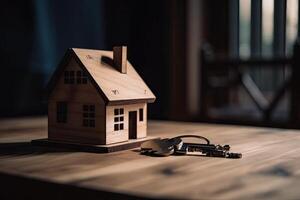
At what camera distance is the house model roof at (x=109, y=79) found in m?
1.12

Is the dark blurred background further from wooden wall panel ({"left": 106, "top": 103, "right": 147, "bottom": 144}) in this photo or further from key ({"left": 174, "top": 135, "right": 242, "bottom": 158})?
key ({"left": 174, "top": 135, "right": 242, "bottom": 158})

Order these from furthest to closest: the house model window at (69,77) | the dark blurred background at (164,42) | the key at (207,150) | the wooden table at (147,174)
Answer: the dark blurred background at (164,42) < the house model window at (69,77) < the key at (207,150) < the wooden table at (147,174)

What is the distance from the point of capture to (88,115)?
115 cm

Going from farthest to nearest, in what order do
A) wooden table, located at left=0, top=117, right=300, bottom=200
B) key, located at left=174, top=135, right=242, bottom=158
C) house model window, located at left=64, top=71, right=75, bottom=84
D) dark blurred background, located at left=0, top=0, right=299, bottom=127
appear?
dark blurred background, located at left=0, top=0, right=299, bottom=127, house model window, located at left=64, top=71, right=75, bottom=84, key, located at left=174, top=135, right=242, bottom=158, wooden table, located at left=0, top=117, right=300, bottom=200

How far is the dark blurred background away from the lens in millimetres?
2416

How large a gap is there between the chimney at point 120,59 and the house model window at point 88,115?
5.7 inches

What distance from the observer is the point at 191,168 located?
935 mm

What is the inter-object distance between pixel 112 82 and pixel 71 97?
11 cm

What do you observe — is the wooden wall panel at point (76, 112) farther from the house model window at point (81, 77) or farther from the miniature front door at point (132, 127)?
the miniature front door at point (132, 127)

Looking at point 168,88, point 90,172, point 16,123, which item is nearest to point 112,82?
point 90,172

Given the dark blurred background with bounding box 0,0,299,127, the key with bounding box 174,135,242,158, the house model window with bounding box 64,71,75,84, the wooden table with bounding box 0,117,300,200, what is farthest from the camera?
→ the dark blurred background with bounding box 0,0,299,127

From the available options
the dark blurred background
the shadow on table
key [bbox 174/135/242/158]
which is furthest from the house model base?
the dark blurred background

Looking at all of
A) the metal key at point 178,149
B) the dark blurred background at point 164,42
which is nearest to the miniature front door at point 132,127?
the metal key at point 178,149

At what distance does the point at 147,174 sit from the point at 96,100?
1.04ft
